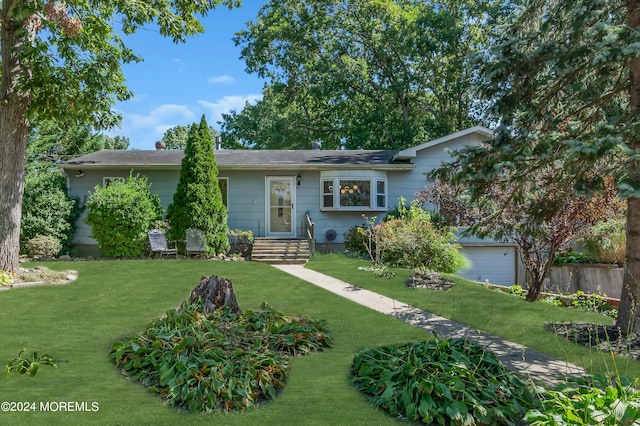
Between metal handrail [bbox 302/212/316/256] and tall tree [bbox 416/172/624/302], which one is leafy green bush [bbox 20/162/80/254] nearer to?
metal handrail [bbox 302/212/316/256]

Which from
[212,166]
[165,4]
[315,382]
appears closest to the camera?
[315,382]

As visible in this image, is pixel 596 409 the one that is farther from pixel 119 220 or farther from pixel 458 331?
pixel 119 220

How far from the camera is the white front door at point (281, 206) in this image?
18.1 meters

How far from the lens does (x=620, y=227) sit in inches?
363

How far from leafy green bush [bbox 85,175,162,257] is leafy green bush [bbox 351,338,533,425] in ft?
37.3

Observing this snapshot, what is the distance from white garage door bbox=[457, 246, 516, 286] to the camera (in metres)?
16.6

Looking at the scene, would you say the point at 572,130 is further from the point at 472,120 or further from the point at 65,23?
the point at 472,120

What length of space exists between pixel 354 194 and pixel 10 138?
10693 mm

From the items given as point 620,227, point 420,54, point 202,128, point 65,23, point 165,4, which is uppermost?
point 420,54

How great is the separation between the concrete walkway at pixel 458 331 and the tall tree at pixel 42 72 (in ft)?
22.4

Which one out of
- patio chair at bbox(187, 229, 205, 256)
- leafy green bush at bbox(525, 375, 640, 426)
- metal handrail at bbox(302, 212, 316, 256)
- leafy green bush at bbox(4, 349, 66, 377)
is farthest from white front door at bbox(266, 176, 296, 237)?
leafy green bush at bbox(525, 375, 640, 426)

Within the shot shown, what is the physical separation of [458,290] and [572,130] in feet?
13.9

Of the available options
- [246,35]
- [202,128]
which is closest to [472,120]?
[246,35]

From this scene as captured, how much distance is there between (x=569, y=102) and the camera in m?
8.38
